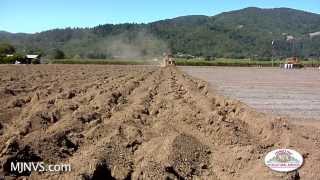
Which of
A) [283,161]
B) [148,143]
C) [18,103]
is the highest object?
[283,161]

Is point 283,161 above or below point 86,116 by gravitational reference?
above

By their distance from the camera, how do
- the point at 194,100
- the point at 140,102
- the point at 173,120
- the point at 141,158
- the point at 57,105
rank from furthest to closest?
the point at 194,100 < the point at 140,102 < the point at 57,105 < the point at 173,120 < the point at 141,158

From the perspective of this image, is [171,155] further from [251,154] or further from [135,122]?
[135,122]

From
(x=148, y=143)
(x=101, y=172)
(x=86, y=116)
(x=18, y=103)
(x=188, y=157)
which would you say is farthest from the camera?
(x=18, y=103)

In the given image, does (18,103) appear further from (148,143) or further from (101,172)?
(101,172)

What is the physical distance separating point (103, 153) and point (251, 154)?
6.37 ft

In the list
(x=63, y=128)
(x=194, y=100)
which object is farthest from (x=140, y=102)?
(x=63, y=128)

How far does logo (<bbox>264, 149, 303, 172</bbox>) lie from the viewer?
6277 millimetres

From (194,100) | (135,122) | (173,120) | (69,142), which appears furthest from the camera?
(194,100)

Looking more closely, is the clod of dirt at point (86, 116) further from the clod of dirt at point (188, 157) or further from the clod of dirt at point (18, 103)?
the clod of dirt at point (188, 157)

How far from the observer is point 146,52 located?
481 feet

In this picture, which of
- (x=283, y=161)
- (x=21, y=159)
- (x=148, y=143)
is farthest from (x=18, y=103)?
(x=283, y=161)

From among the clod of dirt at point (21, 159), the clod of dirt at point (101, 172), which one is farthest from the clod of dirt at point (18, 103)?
the clod of dirt at point (101, 172)

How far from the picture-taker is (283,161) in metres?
6.27
